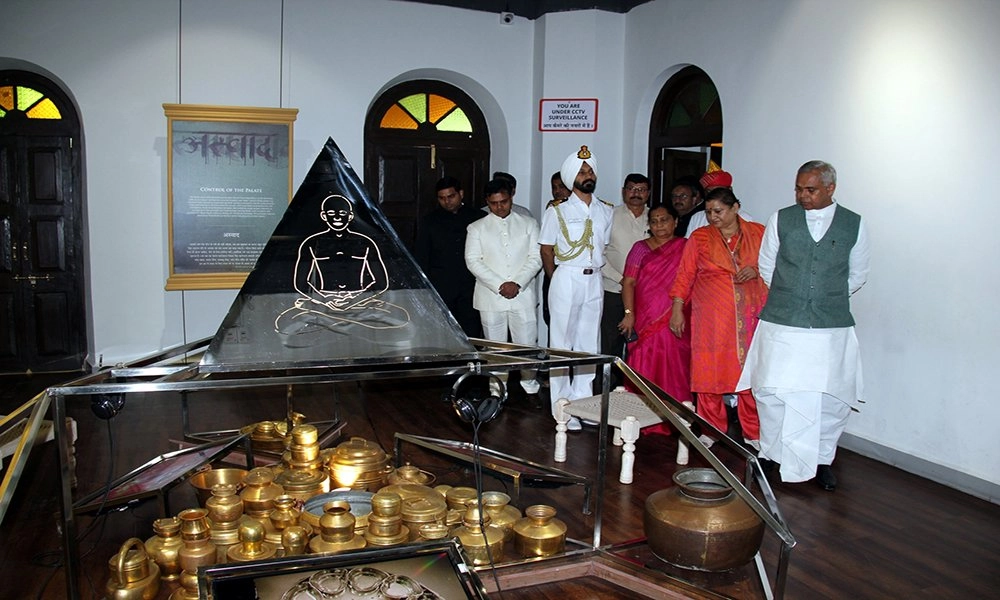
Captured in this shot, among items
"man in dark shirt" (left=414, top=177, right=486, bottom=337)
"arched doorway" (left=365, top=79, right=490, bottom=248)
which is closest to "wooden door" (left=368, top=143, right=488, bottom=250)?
"arched doorway" (left=365, top=79, right=490, bottom=248)

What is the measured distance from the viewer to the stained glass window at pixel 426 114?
7.10 m

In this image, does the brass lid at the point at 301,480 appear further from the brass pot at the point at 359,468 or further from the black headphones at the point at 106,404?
the black headphones at the point at 106,404

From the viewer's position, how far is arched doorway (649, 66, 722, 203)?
20.1ft

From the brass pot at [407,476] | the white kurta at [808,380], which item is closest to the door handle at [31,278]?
the brass pot at [407,476]

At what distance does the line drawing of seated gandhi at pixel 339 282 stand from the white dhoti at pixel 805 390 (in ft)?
7.31

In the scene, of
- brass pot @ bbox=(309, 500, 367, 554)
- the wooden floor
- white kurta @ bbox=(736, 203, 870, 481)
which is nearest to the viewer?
brass pot @ bbox=(309, 500, 367, 554)

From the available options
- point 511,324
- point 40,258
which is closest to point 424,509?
point 511,324

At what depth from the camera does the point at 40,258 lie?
6.37m

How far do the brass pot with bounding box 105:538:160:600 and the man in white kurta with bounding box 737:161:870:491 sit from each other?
289 cm

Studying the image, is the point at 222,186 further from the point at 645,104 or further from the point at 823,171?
the point at 823,171

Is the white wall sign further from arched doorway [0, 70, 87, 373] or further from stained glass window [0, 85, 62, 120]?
stained glass window [0, 85, 62, 120]

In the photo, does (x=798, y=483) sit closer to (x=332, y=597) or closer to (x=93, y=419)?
(x=332, y=597)

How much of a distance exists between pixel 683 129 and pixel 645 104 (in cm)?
44

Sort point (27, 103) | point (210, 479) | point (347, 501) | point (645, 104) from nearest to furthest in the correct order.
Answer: point (347, 501) → point (210, 479) → point (27, 103) → point (645, 104)
